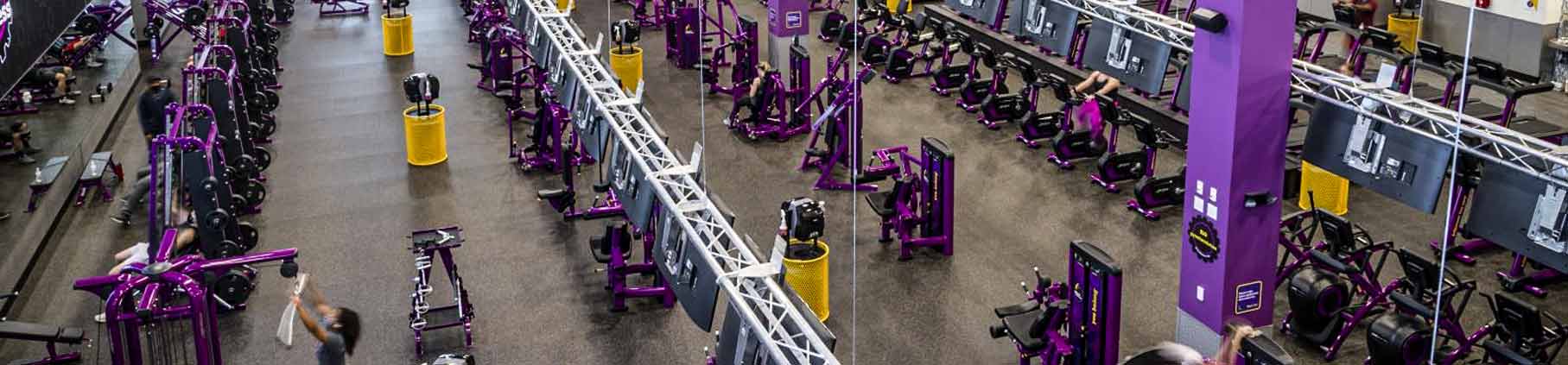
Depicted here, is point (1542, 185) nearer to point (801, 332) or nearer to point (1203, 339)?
point (1203, 339)

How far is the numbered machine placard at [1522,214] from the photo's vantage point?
28.9ft

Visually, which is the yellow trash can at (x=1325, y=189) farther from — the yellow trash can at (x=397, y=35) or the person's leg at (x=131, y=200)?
the yellow trash can at (x=397, y=35)

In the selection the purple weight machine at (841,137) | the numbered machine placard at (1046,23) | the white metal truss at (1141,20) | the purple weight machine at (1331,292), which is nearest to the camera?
the purple weight machine at (1331,292)

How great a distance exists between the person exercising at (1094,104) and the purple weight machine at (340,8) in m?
12.5

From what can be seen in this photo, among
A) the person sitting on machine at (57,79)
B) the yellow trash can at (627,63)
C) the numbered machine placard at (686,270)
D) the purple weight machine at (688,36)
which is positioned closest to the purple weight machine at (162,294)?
the numbered machine placard at (686,270)

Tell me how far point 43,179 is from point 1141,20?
10.0m

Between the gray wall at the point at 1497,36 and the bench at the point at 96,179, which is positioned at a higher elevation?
the gray wall at the point at 1497,36

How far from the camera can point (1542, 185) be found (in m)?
8.84

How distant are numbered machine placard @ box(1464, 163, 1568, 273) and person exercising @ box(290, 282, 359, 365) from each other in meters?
7.00

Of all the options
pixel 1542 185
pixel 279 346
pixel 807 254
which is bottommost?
pixel 279 346

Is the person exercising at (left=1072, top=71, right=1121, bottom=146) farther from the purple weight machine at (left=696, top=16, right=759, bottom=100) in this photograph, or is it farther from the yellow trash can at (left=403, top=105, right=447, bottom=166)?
the yellow trash can at (left=403, top=105, right=447, bottom=166)

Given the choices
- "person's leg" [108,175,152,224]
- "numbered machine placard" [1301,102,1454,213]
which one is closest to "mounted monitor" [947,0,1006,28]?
"numbered machine placard" [1301,102,1454,213]

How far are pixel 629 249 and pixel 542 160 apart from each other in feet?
10.8

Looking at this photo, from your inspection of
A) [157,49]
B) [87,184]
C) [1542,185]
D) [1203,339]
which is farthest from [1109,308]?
[157,49]
